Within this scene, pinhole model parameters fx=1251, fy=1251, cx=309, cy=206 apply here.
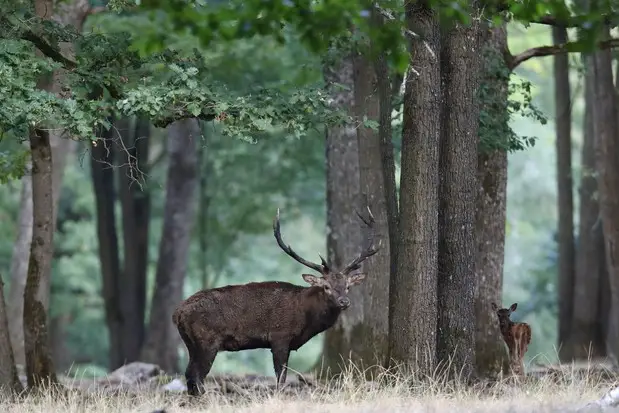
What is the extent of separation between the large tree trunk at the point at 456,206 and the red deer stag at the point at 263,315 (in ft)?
3.67

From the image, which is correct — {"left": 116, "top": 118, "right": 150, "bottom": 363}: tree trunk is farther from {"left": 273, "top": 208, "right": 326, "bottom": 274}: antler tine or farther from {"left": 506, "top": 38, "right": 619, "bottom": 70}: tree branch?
{"left": 273, "top": 208, "right": 326, "bottom": 274}: antler tine

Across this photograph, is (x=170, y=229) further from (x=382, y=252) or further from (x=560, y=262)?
(x=382, y=252)

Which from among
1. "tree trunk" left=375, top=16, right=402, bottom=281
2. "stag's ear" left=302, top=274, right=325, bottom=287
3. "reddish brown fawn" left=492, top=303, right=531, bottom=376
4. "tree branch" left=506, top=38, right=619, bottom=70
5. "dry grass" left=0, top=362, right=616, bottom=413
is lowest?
"dry grass" left=0, top=362, right=616, bottom=413

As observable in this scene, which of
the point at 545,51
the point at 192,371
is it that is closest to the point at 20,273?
the point at 192,371

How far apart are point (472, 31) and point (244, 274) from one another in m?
23.9

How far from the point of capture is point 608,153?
67.9 feet

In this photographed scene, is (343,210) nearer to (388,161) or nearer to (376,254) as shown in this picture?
(376,254)

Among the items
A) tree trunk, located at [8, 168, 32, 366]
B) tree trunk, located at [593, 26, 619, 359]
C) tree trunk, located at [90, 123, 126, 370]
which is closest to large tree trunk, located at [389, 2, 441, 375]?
tree trunk, located at [593, 26, 619, 359]

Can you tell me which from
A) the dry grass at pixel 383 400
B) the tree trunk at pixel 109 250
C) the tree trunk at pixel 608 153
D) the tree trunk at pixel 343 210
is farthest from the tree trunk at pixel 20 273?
the tree trunk at pixel 608 153

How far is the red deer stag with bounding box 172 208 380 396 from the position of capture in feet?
46.9

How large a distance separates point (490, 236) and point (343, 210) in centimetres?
302

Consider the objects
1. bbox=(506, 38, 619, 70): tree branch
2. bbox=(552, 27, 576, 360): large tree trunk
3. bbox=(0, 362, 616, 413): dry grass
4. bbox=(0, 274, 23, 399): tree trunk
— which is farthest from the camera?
bbox=(552, 27, 576, 360): large tree trunk

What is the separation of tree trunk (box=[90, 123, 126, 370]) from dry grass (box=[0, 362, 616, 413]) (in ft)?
40.2

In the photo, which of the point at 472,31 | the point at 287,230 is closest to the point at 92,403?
the point at 472,31
